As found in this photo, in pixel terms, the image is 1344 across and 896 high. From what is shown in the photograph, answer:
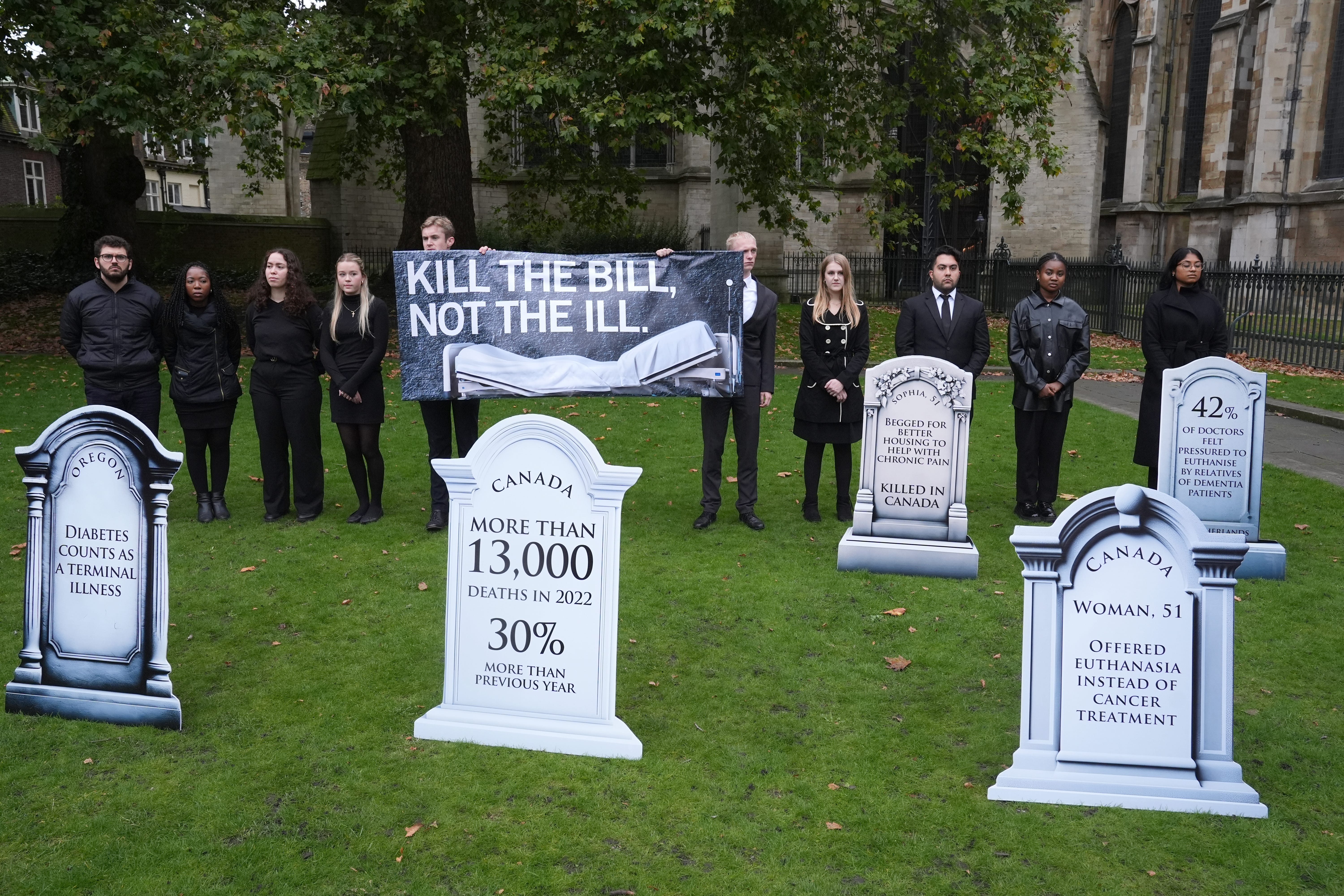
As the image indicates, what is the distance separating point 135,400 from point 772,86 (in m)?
10.4

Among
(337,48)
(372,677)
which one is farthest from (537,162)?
(372,677)

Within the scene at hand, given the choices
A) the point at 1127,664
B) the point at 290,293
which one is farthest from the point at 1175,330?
the point at 290,293

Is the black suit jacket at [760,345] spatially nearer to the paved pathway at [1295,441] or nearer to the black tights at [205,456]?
the black tights at [205,456]

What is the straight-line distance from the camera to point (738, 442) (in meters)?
7.74

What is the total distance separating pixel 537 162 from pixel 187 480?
17.5m

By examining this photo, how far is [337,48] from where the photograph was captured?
1408 centimetres

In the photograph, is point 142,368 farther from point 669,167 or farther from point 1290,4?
point 1290,4

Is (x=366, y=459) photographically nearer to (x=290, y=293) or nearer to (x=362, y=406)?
(x=362, y=406)

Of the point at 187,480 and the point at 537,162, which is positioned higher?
the point at 537,162

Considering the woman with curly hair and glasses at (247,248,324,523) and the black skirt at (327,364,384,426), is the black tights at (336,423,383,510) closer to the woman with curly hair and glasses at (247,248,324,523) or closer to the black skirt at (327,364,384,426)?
the black skirt at (327,364,384,426)

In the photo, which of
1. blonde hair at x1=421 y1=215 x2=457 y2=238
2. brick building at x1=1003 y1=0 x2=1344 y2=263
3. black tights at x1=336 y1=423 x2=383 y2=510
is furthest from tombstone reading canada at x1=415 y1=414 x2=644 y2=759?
brick building at x1=1003 y1=0 x2=1344 y2=263

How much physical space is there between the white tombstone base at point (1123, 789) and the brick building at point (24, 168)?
41.0m

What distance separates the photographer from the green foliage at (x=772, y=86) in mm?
14258

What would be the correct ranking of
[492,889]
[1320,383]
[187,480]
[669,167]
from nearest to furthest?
[492,889], [187,480], [1320,383], [669,167]
